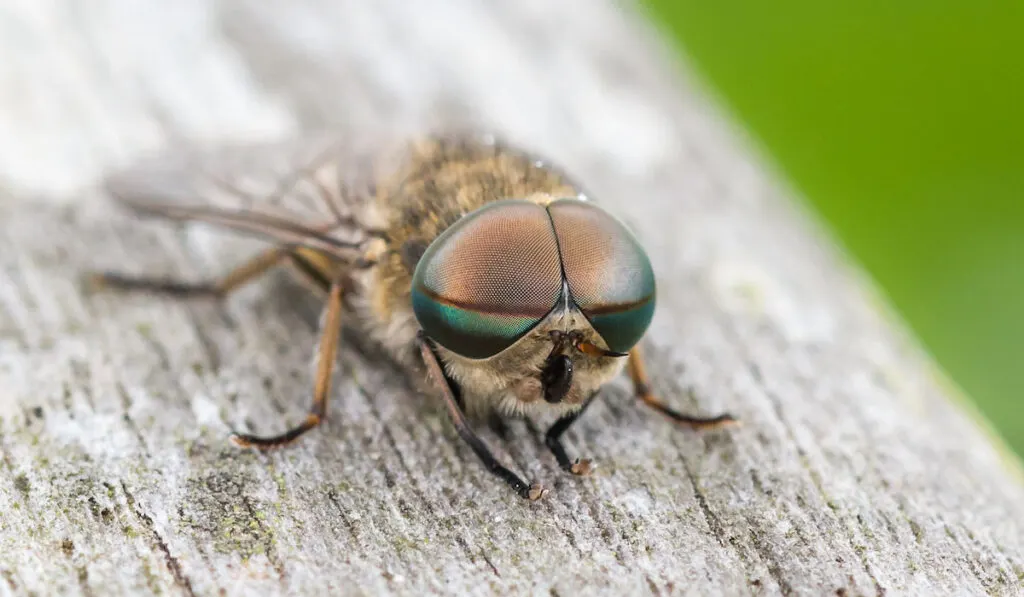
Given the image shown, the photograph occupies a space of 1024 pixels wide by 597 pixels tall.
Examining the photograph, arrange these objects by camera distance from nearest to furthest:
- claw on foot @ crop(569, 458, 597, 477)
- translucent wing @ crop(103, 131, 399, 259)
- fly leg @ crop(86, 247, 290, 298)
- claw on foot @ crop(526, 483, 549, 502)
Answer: claw on foot @ crop(526, 483, 549, 502)
claw on foot @ crop(569, 458, 597, 477)
fly leg @ crop(86, 247, 290, 298)
translucent wing @ crop(103, 131, 399, 259)

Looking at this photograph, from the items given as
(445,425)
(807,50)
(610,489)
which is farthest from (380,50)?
Answer: (807,50)

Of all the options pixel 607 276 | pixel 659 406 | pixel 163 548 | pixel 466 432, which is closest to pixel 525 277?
pixel 607 276

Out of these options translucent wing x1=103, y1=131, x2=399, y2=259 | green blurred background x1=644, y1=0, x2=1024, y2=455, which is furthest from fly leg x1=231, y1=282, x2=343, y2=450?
green blurred background x1=644, y1=0, x2=1024, y2=455

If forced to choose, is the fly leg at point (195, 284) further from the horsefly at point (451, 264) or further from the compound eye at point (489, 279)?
the compound eye at point (489, 279)

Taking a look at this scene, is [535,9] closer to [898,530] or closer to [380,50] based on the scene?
[380,50]

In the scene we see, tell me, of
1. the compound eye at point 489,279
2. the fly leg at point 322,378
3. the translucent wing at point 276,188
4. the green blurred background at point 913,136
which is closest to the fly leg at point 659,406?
the compound eye at point 489,279

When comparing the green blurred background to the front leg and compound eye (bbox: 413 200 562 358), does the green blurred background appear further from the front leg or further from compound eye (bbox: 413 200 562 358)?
compound eye (bbox: 413 200 562 358)
